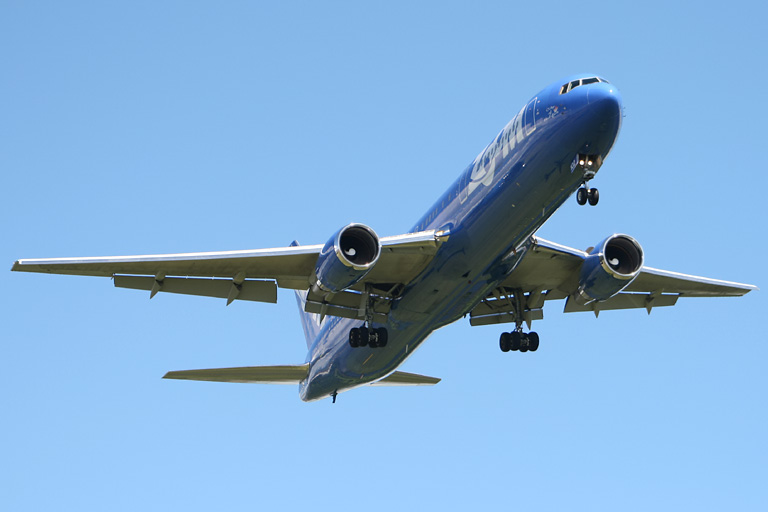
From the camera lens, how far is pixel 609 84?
22.7 metres

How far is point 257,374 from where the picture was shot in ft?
110

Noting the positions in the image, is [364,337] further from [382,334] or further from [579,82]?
[579,82]

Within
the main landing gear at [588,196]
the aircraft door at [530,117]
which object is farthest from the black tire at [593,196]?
the aircraft door at [530,117]

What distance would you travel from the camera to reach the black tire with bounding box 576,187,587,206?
913 inches

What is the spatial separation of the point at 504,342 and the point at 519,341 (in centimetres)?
43

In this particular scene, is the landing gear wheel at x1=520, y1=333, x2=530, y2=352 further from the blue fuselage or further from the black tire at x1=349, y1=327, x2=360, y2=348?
the black tire at x1=349, y1=327, x2=360, y2=348

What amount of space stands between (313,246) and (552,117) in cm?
680

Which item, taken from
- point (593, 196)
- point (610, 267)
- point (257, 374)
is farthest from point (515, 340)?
point (257, 374)

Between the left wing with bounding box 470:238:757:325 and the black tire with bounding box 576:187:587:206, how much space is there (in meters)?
3.62

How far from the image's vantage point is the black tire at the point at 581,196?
23188 mm

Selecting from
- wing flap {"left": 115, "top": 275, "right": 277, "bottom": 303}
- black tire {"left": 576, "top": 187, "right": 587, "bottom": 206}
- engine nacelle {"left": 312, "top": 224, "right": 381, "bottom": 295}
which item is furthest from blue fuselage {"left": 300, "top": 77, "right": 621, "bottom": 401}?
wing flap {"left": 115, "top": 275, "right": 277, "bottom": 303}

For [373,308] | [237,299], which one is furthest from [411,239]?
[237,299]

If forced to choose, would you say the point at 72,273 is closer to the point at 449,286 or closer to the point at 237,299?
the point at 237,299

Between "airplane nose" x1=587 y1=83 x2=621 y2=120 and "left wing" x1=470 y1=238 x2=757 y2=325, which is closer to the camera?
"airplane nose" x1=587 y1=83 x2=621 y2=120
